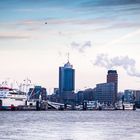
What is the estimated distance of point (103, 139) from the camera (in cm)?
7275

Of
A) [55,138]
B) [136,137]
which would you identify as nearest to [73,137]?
[55,138]

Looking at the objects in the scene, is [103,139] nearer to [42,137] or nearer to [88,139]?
[88,139]

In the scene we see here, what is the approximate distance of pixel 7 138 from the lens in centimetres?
7188

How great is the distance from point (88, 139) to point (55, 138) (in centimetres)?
423

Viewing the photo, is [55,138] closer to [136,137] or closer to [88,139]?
[88,139]

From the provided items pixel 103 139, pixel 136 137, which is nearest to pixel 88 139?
pixel 103 139

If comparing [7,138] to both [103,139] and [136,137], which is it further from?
[136,137]

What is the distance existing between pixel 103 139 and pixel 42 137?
753 centimetres

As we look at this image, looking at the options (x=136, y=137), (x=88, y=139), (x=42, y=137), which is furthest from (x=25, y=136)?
(x=136, y=137)

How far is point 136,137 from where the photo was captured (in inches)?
2990

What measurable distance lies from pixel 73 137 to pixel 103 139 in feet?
13.5

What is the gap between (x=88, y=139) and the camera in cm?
7219

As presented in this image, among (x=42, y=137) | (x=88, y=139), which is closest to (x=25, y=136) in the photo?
(x=42, y=137)

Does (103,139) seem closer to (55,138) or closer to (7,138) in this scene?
(55,138)
